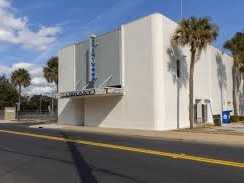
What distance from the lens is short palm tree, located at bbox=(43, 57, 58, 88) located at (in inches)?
2122

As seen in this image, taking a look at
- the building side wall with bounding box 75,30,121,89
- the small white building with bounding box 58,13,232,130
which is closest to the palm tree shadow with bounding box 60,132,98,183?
the small white building with bounding box 58,13,232,130

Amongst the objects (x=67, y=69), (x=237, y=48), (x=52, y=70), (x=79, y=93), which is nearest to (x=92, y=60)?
(x=79, y=93)

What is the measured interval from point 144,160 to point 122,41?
69.7 feet

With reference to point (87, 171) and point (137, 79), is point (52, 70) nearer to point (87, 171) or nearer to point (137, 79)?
point (137, 79)

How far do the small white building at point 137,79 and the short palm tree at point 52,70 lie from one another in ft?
47.2

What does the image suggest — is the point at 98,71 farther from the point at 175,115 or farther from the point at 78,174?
the point at 78,174

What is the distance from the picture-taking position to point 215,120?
34.9 meters

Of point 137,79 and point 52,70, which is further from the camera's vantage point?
point 52,70

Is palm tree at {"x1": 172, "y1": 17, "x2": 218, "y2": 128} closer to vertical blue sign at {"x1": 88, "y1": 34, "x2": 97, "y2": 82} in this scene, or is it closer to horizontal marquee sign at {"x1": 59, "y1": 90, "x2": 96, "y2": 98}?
horizontal marquee sign at {"x1": 59, "y1": 90, "x2": 96, "y2": 98}

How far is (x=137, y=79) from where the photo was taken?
30.5 meters

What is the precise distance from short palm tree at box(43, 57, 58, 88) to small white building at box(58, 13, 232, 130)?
14.4m

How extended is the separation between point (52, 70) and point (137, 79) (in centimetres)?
2639

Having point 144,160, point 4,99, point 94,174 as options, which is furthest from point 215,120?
point 4,99

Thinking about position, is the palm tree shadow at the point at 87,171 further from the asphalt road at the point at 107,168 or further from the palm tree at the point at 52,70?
the palm tree at the point at 52,70
